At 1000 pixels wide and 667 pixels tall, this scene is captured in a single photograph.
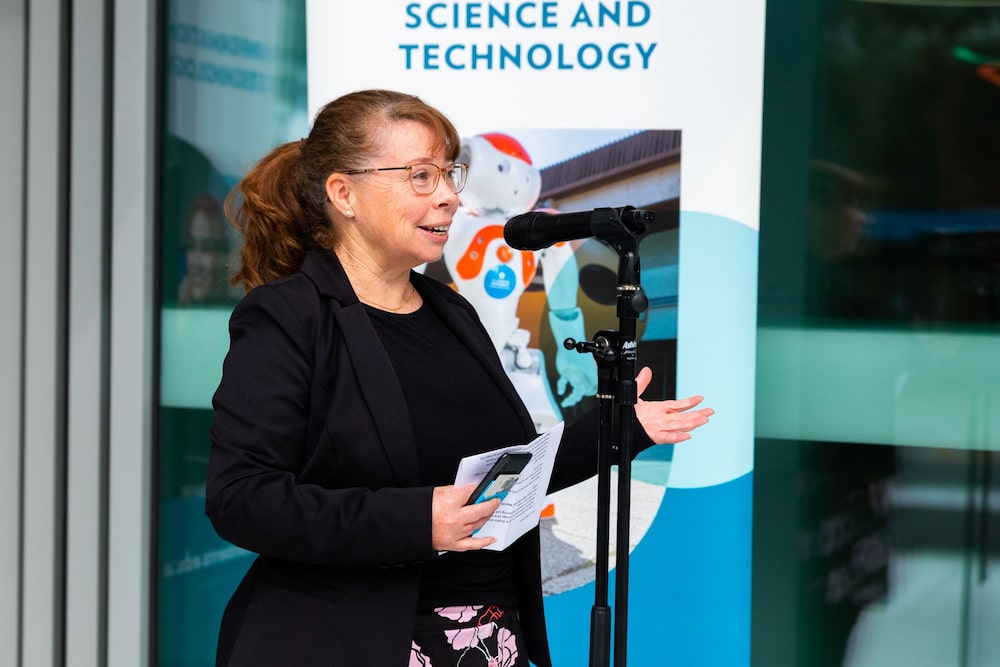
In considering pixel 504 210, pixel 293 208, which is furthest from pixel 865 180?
pixel 293 208

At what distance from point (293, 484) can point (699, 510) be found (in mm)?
1242

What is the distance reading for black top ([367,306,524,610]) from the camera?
1707 mm

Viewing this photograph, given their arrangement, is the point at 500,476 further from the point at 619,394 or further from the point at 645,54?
the point at 645,54

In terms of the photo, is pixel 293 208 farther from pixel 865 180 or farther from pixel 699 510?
pixel 865 180

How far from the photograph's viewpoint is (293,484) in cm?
154

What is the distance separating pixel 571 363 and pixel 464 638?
1.02m

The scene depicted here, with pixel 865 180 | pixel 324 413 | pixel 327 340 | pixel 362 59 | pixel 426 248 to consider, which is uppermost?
pixel 362 59

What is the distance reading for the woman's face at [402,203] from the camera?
1.77 metres

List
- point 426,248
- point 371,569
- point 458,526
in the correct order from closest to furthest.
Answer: point 458,526 < point 371,569 < point 426,248

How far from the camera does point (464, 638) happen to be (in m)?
1.69

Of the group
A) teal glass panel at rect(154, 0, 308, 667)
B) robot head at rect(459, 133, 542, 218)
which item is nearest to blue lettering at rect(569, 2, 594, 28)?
robot head at rect(459, 133, 542, 218)

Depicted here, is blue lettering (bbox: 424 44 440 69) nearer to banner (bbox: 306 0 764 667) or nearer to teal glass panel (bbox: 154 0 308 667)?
banner (bbox: 306 0 764 667)

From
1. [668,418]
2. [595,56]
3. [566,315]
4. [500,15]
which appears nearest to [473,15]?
[500,15]

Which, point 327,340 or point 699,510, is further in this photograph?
point 699,510
